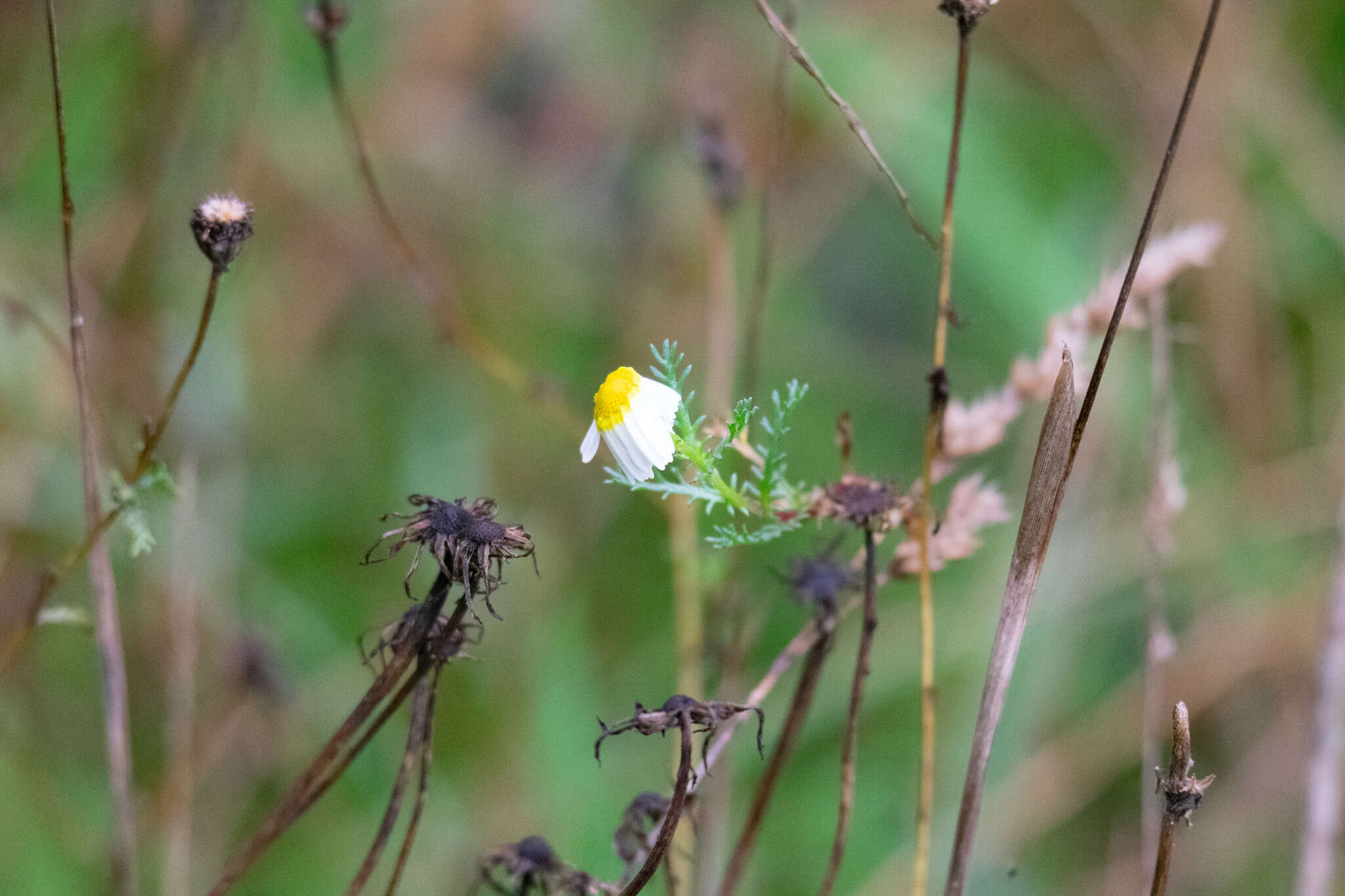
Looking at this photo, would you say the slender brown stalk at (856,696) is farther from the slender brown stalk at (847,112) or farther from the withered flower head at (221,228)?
the withered flower head at (221,228)

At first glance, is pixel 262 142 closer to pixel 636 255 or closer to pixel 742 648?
pixel 636 255

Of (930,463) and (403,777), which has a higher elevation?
(930,463)

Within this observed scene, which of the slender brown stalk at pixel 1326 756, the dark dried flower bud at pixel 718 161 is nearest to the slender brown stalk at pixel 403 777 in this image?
the dark dried flower bud at pixel 718 161

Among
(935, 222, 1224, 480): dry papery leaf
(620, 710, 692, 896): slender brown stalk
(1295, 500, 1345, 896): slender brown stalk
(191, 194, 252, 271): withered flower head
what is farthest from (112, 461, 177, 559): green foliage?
(1295, 500, 1345, 896): slender brown stalk

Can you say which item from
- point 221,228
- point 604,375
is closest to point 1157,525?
point 221,228

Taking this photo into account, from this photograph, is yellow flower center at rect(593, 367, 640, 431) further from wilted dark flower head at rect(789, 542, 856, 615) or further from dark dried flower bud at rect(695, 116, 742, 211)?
dark dried flower bud at rect(695, 116, 742, 211)

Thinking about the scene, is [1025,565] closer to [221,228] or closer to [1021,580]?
[1021,580]

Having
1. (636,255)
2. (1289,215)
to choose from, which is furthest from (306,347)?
(1289,215)
